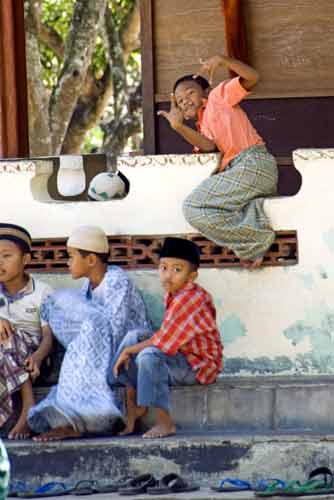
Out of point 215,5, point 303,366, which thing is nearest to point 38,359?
point 303,366

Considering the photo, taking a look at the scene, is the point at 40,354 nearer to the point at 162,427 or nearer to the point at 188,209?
the point at 162,427

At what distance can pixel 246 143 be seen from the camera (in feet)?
30.3

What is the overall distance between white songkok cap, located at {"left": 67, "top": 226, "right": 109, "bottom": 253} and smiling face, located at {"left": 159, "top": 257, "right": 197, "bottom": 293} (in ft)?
1.51

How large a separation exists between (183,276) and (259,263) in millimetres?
546

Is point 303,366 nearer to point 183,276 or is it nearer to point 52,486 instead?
point 183,276

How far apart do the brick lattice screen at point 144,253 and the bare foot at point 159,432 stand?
1.11 meters

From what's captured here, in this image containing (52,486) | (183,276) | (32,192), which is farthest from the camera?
(32,192)

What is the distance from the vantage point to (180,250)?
8.82 meters

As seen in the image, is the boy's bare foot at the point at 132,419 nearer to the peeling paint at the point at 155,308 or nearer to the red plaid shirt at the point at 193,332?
the red plaid shirt at the point at 193,332

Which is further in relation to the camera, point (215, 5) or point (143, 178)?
point (215, 5)

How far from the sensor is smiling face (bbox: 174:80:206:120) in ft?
30.5

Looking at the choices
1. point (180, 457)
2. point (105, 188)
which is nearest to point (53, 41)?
point (105, 188)

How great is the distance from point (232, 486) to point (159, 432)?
64 cm

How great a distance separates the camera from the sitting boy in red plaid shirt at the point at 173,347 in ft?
28.2
